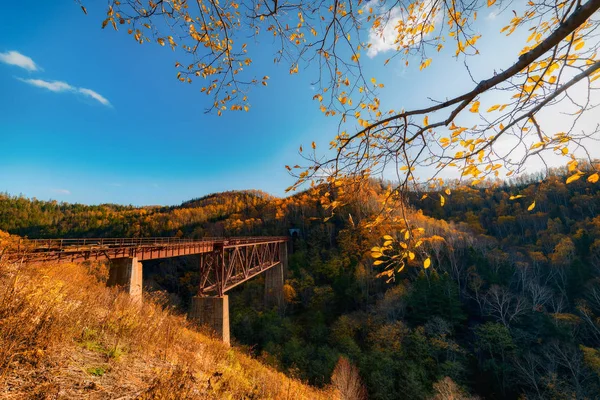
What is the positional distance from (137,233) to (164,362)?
8954 cm

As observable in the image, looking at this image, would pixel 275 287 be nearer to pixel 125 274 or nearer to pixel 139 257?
pixel 139 257

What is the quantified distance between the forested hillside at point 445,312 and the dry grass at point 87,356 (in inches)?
127

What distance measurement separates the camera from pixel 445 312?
23.4 metres

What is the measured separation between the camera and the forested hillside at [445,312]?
57.1 ft

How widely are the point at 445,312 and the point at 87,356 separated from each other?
27700mm

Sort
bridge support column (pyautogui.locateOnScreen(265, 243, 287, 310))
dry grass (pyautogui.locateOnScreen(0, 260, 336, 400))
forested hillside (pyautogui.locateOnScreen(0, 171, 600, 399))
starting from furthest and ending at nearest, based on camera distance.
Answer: bridge support column (pyautogui.locateOnScreen(265, 243, 287, 310)), forested hillside (pyautogui.locateOnScreen(0, 171, 600, 399)), dry grass (pyautogui.locateOnScreen(0, 260, 336, 400))

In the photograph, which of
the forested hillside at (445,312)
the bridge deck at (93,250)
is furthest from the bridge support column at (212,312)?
the bridge deck at (93,250)

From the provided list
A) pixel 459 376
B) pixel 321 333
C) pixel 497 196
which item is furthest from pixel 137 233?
pixel 497 196

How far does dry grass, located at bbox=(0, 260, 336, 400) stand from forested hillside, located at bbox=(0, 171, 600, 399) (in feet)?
10.6

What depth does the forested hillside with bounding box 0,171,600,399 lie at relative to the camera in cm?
1741

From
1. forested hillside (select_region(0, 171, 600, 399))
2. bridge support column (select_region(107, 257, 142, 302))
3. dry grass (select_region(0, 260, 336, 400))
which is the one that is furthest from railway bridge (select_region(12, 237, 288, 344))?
dry grass (select_region(0, 260, 336, 400))

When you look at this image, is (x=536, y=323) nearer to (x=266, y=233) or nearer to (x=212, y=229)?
(x=266, y=233)

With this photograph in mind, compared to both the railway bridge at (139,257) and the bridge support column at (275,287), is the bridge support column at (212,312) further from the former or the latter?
the bridge support column at (275,287)

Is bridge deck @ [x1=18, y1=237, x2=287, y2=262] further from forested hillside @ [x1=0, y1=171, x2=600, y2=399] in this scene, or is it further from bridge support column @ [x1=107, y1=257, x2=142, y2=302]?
forested hillside @ [x1=0, y1=171, x2=600, y2=399]
